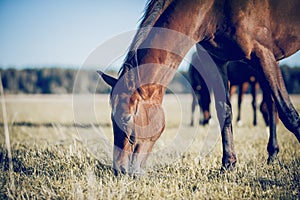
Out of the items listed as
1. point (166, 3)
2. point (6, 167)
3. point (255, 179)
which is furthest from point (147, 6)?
point (6, 167)

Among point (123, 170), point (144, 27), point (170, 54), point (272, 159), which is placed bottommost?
point (272, 159)

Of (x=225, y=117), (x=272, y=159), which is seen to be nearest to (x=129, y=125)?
(x=225, y=117)

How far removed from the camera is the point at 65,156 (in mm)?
4223

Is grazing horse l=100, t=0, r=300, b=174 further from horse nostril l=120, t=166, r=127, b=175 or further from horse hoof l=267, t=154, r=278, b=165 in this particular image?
horse hoof l=267, t=154, r=278, b=165

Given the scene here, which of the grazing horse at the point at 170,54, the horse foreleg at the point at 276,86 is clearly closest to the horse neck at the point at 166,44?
the grazing horse at the point at 170,54

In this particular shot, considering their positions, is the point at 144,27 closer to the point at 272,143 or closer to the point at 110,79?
the point at 110,79

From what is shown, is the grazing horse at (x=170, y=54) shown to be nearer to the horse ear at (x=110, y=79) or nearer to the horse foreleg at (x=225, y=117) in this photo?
the horse ear at (x=110, y=79)

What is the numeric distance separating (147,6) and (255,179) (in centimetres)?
249

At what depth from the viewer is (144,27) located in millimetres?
3404

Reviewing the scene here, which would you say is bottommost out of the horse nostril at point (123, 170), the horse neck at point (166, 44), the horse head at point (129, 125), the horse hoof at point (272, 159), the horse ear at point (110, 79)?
the horse hoof at point (272, 159)

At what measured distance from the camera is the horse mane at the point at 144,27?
10.7 feet

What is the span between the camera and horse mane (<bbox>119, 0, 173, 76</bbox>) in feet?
10.7

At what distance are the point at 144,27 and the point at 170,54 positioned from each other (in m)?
0.45

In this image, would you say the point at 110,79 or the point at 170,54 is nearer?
the point at 110,79
